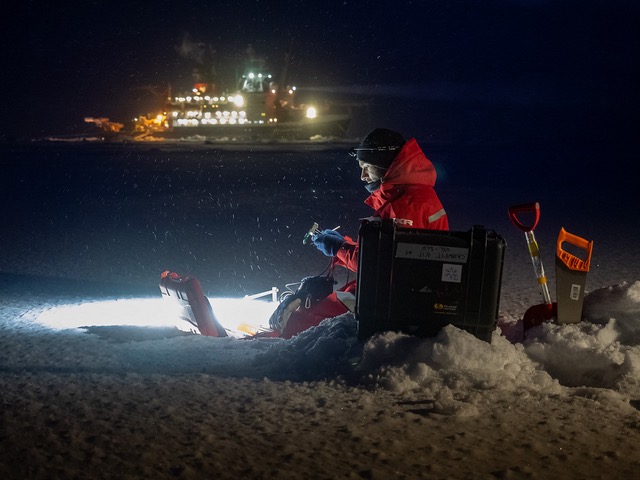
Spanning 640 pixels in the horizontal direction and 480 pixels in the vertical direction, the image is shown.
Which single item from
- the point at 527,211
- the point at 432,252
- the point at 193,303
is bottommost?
the point at 193,303

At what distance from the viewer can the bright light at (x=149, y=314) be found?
6320mm

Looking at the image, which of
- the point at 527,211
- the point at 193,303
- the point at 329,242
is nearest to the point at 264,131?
the point at 193,303

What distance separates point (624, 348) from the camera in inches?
167

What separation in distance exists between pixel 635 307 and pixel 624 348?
400 mm

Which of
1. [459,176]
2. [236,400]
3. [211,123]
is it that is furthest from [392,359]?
[211,123]

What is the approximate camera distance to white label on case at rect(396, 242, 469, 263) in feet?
13.5

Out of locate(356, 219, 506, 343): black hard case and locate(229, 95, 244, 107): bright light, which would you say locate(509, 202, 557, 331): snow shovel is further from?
locate(229, 95, 244, 107): bright light

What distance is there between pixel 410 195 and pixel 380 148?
16.8 inches

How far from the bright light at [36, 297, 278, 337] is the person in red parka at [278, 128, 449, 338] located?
59.3 inches

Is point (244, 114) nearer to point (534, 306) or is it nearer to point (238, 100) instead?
point (238, 100)

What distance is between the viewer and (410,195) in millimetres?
4879

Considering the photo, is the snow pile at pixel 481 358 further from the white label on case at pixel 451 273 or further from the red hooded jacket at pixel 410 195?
the red hooded jacket at pixel 410 195

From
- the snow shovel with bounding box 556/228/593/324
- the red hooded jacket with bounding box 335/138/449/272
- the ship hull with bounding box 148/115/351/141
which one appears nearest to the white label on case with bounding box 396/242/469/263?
the red hooded jacket with bounding box 335/138/449/272

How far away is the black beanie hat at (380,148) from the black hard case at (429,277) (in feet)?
3.26
